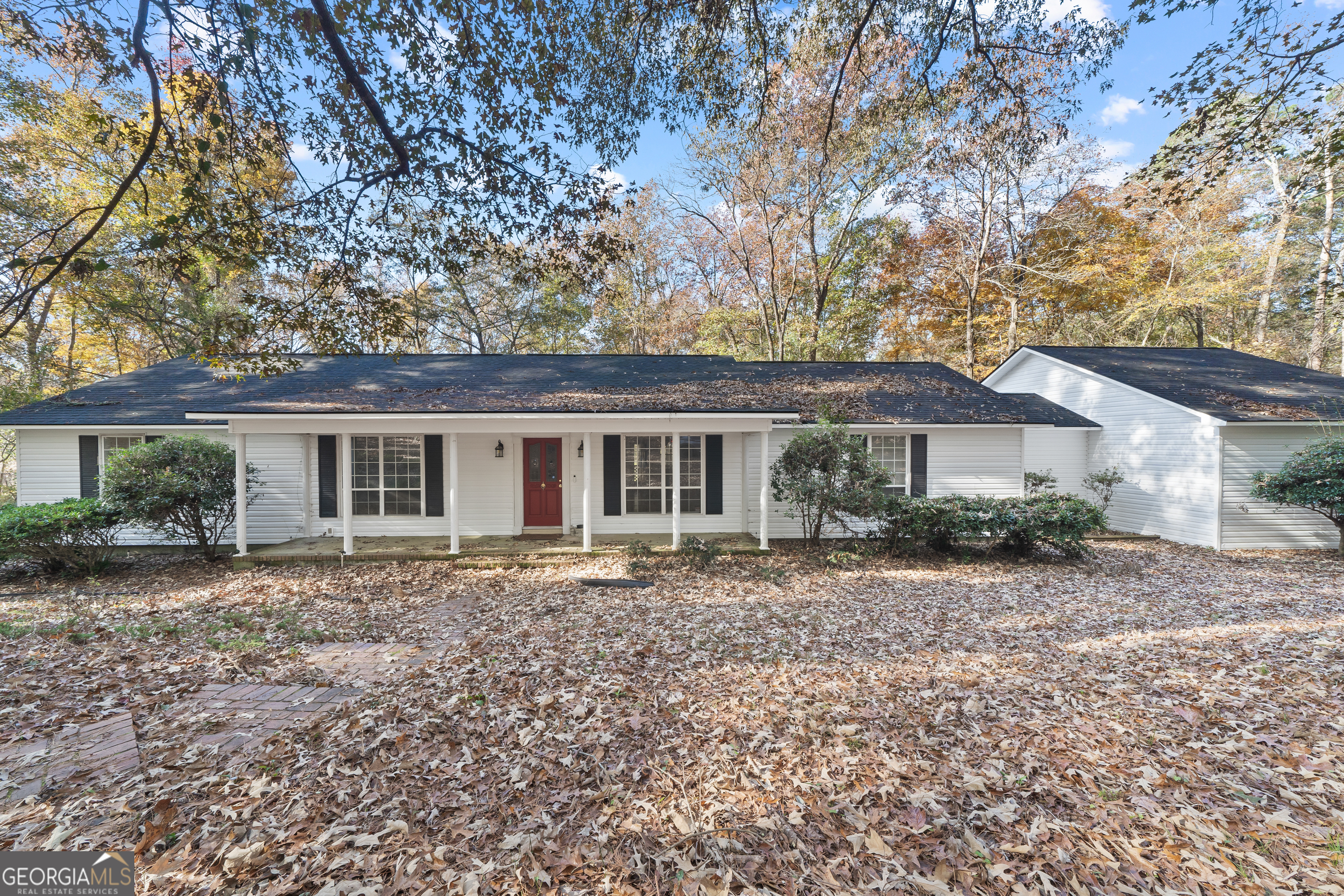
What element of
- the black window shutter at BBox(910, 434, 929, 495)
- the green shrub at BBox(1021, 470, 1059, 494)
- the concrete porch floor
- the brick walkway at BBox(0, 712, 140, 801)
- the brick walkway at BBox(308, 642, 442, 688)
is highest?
the black window shutter at BBox(910, 434, 929, 495)

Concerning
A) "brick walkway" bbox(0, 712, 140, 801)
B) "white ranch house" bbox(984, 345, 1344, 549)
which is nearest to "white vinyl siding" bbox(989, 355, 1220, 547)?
"white ranch house" bbox(984, 345, 1344, 549)

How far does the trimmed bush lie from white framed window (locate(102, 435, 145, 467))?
13.8m

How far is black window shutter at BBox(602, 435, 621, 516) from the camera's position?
32.7 feet

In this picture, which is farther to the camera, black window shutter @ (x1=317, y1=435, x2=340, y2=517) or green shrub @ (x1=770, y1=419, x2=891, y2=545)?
black window shutter @ (x1=317, y1=435, x2=340, y2=517)

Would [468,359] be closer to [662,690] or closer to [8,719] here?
[8,719]

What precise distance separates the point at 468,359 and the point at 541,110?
8.34 m

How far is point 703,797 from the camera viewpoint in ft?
9.05

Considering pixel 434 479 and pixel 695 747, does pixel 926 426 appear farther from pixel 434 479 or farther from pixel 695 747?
pixel 434 479

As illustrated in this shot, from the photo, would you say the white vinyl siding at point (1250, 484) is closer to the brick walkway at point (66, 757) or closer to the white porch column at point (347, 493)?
the brick walkway at point (66, 757)

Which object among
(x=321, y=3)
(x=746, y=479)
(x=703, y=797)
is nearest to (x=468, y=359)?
(x=746, y=479)

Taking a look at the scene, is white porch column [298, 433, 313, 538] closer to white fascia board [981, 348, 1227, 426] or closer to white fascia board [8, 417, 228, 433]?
white fascia board [8, 417, 228, 433]

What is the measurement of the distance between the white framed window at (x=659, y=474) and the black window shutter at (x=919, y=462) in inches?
170

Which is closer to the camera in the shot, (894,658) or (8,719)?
(8,719)

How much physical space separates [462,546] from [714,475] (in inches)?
194
